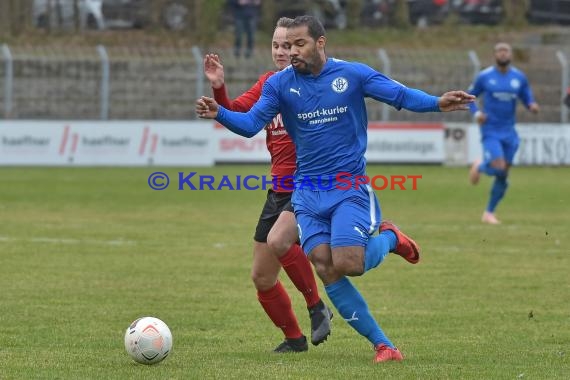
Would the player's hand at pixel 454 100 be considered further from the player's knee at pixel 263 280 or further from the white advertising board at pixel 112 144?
the white advertising board at pixel 112 144

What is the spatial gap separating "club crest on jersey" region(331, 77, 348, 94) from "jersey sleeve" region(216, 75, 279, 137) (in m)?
0.35

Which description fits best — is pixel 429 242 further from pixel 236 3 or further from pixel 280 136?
pixel 236 3

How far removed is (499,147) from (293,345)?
10.0 meters

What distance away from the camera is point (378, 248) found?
7.13m

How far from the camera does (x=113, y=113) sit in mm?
29688

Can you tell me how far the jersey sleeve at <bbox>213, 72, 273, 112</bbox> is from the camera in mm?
7840

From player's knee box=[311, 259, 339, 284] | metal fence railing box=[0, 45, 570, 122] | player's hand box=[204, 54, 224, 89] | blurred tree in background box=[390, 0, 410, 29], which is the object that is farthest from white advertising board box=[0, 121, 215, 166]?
player's knee box=[311, 259, 339, 284]

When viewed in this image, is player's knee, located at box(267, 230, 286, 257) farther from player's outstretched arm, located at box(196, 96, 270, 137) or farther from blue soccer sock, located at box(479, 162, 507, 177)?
blue soccer sock, located at box(479, 162, 507, 177)

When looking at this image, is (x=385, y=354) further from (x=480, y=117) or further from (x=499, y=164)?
(x=499, y=164)

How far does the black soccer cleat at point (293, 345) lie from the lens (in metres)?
7.75

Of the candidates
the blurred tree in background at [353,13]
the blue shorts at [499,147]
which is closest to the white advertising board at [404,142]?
the blurred tree in background at [353,13]

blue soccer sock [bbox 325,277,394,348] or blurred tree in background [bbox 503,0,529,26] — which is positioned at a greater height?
blue soccer sock [bbox 325,277,394,348]

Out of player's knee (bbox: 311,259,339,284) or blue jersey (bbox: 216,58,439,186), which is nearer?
player's knee (bbox: 311,259,339,284)

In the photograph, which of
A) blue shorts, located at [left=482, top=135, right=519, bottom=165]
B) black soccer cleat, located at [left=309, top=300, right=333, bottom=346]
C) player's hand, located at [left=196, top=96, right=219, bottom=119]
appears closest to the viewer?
player's hand, located at [left=196, top=96, right=219, bottom=119]
